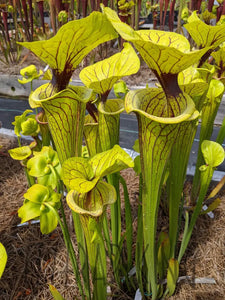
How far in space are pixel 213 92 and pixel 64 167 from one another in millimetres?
598

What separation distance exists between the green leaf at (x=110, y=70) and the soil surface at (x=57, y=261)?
60 centimetres

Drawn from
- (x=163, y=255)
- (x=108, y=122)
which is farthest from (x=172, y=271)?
(x=108, y=122)

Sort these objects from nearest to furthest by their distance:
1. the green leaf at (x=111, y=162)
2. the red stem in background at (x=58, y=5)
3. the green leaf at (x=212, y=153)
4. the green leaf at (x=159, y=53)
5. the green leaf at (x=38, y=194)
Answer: the green leaf at (x=159, y=53)
the green leaf at (x=111, y=162)
the green leaf at (x=38, y=194)
the green leaf at (x=212, y=153)
the red stem in background at (x=58, y=5)

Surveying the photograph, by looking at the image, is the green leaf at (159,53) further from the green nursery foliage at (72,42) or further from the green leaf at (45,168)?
the green leaf at (45,168)

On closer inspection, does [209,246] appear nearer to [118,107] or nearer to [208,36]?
[118,107]

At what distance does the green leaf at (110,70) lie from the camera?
1.90 feet

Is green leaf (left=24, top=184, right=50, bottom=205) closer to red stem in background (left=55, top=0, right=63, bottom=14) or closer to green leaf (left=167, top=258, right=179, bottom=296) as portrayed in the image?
green leaf (left=167, top=258, right=179, bottom=296)

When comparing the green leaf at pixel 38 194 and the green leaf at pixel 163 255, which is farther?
the green leaf at pixel 163 255

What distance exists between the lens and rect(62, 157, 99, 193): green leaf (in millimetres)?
503

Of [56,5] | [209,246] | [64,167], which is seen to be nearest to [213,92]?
[64,167]

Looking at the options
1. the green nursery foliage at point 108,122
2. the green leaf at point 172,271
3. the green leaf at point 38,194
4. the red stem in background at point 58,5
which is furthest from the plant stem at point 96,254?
the red stem in background at point 58,5

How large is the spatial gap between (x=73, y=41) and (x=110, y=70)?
0.19 metres

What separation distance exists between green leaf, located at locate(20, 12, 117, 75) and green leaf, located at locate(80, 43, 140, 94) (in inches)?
4.1

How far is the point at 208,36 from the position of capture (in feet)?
1.97
